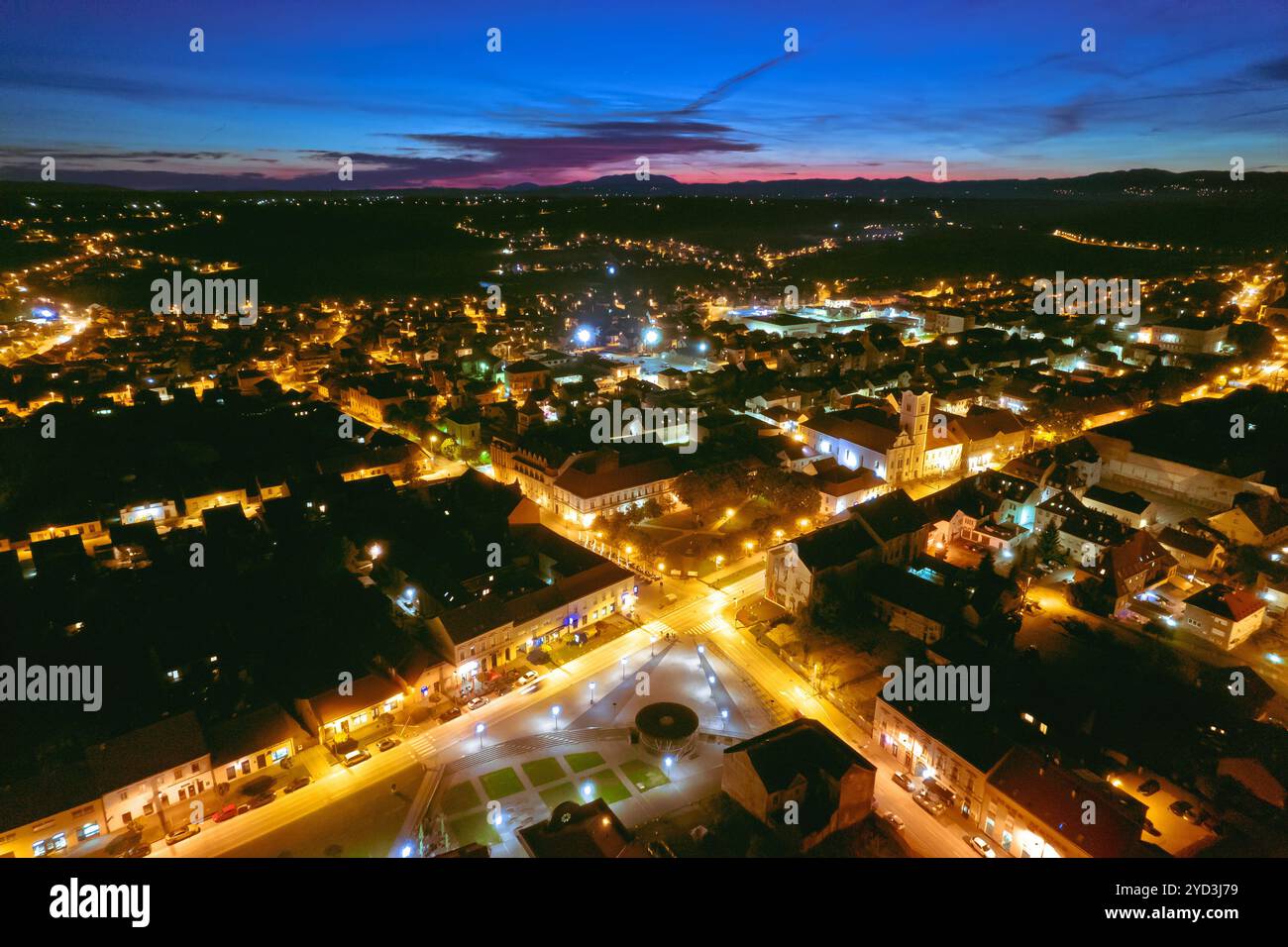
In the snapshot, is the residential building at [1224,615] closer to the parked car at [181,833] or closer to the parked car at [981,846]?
the parked car at [981,846]

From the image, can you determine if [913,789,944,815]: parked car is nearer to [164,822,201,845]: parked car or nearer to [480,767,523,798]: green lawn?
[480,767,523,798]: green lawn

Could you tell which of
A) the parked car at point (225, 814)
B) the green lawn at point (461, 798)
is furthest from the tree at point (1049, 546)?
the parked car at point (225, 814)

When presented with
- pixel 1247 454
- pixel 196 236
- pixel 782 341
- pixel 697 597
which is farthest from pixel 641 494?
pixel 196 236

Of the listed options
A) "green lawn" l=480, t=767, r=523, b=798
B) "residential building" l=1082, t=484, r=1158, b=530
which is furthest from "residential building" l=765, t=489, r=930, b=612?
"green lawn" l=480, t=767, r=523, b=798

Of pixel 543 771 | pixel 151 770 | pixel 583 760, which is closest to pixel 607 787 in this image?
pixel 583 760

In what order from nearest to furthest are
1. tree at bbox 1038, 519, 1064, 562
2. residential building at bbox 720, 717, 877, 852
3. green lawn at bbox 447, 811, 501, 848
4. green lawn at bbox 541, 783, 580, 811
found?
residential building at bbox 720, 717, 877, 852, green lawn at bbox 447, 811, 501, 848, green lawn at bbox 541, 783, 580, 811, tree at bbox 1038, 519, 1064, 562

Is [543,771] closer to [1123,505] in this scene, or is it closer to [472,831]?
[472,831]
